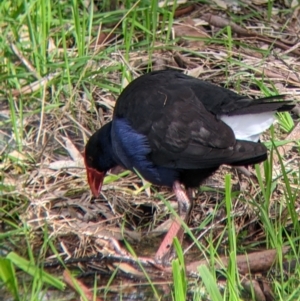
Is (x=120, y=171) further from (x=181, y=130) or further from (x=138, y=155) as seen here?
(x=181, y=130)

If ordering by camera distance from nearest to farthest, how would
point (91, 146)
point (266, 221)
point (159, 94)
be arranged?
1. point (266, 221)
2. point (159, 94)
3. point (91, 146)

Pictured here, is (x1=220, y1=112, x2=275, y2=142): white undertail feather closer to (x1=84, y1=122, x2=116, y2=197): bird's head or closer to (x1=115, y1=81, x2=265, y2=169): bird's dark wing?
(x1=115, y1=81, x2=265, y2=169): bird's dark wing

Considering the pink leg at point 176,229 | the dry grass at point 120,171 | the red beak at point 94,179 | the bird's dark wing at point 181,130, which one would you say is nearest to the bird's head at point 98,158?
the red beak at point 94,179

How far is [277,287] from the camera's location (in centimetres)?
359

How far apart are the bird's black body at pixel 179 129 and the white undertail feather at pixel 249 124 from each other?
3 centimetres

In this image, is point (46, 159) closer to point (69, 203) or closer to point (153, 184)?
point (69, 203)

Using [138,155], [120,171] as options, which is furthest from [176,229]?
[120,171]

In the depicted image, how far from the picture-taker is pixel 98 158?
470 cm

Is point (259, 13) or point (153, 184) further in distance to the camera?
point (259, 13)

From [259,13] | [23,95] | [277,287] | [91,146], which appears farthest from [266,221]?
[259,13]

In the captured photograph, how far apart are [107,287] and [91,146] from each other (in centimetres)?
109

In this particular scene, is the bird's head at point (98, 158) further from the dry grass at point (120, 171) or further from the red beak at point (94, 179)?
the dry grass at point (120, 171)

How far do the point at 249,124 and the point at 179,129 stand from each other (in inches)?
12.4

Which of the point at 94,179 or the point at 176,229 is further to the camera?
the point at 94,179
